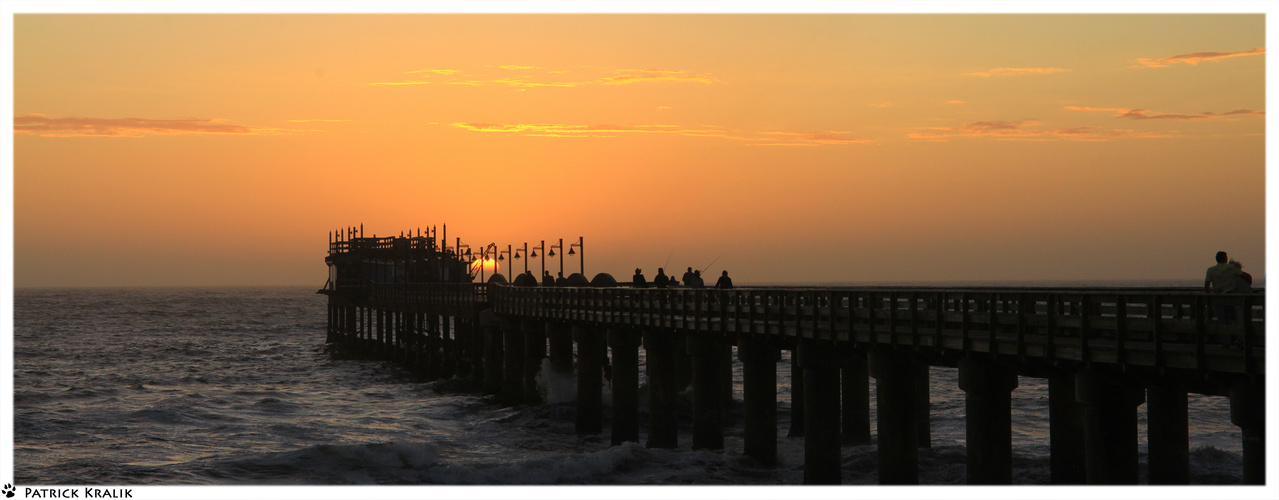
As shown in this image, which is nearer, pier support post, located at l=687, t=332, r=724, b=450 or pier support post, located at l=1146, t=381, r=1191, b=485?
pier support post, located at l=1146, t=381, r=1191, b=485

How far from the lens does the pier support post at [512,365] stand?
39812 millimetres

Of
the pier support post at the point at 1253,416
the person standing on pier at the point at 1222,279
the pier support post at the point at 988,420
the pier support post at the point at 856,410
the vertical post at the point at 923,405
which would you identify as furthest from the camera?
the pier support post at the point at 856,410

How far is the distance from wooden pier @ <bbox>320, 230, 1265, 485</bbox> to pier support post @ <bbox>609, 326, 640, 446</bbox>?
0.04 metres

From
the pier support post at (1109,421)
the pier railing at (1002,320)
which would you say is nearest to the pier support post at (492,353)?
the pier railing at (1002,320)

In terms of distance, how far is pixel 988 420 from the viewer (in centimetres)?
1830

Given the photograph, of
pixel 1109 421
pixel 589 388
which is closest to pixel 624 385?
pixel 589 388

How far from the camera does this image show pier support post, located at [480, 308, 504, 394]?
43.4 meters

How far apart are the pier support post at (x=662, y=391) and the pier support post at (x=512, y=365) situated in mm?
11053

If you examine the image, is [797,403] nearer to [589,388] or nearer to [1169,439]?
[589,388]

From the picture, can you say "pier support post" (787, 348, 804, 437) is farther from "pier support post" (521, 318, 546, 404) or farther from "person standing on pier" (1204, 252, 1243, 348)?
"person standing on pier" (1204, 252, 1243, 348)

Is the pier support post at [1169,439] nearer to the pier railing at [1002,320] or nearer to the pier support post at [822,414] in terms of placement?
the pier railing at [1002,320]

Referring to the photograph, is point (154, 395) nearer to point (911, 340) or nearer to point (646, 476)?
point (646, 476)

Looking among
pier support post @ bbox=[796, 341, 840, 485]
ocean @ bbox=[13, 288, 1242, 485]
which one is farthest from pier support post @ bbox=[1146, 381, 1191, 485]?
ocean @ bbox=[13, 288, 1242, 485]

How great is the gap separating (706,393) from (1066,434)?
8.72 m
